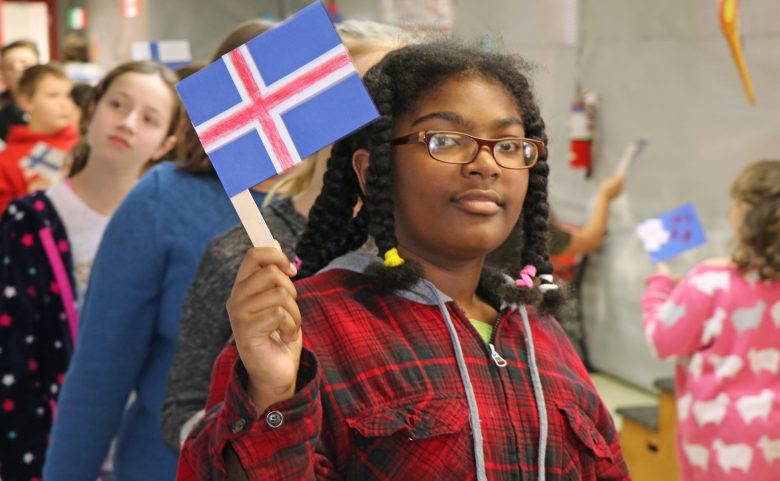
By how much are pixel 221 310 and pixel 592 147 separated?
515 centimetres

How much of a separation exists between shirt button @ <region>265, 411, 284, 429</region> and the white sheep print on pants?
103 inches

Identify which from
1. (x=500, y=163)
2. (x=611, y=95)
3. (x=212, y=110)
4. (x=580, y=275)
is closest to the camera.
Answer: (x=212, y=110)

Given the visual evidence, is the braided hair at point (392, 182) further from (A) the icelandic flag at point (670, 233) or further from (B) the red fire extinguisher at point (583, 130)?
(B) the red fire extinguisher at point (583, 130)

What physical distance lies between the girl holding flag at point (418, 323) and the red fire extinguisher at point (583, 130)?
17.1ft

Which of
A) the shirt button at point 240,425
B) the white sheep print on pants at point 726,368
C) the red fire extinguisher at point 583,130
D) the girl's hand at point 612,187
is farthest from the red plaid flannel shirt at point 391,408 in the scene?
the red fire extinguisher at point 583,130

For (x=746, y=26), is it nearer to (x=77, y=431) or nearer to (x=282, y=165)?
(x=77, y=431)

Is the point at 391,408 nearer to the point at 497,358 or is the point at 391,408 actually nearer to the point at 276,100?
the point at 497,358

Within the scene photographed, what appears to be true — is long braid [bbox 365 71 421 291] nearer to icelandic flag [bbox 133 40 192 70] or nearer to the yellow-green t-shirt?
the yellow-green t-shirt

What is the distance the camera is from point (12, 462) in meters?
3.28

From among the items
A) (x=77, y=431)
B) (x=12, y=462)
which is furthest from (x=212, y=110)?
(x=12, y=462)

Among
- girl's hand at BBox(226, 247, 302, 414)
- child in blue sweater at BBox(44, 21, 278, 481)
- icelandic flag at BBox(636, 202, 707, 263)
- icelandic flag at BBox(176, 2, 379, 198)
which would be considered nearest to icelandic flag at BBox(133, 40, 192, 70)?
icelandic flag at BBox(636, 202, 707, 263)

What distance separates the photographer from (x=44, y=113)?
20.7ft

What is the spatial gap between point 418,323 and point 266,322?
0.34 m

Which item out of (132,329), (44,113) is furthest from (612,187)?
(132,329)
